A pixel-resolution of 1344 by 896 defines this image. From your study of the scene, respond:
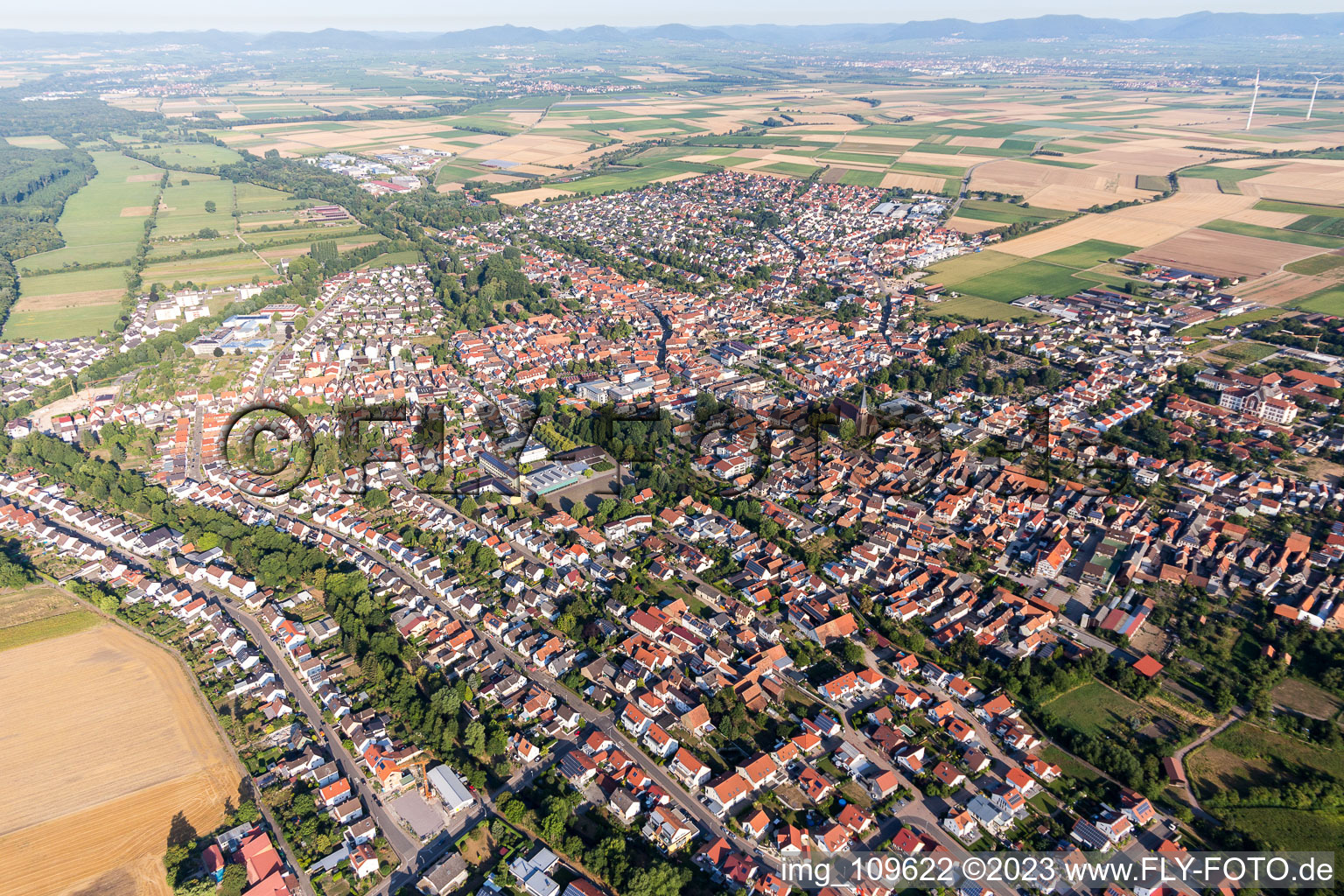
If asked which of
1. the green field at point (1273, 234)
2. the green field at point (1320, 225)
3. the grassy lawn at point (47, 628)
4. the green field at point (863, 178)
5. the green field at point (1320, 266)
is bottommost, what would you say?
the grassy lawn at point (47, 628)

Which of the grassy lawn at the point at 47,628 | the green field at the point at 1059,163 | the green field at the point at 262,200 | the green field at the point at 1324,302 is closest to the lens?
the grassy lawn at the point at 47,628

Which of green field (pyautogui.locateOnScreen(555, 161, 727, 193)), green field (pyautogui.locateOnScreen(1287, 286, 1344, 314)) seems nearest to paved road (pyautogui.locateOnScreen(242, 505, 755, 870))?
green field (pyautogui.locateOnScreen(1287, 286, 1344, 314))

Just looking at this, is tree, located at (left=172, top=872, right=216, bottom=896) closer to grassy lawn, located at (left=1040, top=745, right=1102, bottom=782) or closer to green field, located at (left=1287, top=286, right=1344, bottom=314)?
grassy lawn, located at (left=1040, top=745, right=1102, bottom=782)

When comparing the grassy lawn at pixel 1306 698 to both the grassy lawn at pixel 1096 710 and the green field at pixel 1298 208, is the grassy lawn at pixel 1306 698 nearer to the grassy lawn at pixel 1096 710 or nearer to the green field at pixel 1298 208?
the grassy lawn at pixel 1096 710

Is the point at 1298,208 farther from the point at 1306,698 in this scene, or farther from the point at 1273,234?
the point at 1306,698

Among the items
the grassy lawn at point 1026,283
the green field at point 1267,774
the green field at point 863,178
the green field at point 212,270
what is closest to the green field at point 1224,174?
the green field at point 863,178

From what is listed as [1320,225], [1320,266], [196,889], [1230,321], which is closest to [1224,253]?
[1320,266]
